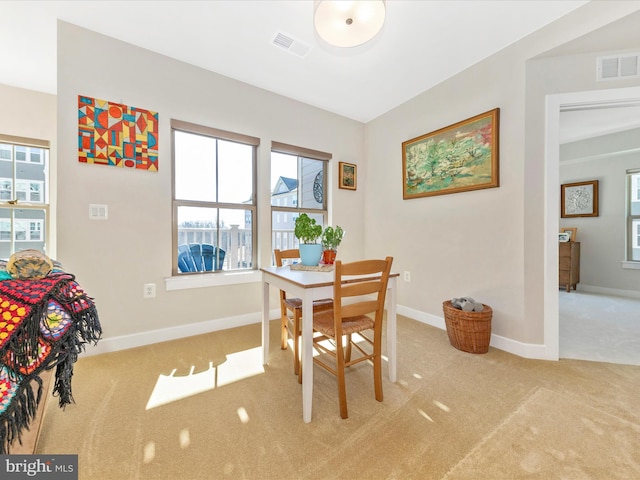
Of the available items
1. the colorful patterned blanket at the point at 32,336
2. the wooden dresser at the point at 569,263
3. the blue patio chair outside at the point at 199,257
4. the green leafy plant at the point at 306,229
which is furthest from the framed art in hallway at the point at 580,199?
the colorful patterned blanket at the point at 32,336

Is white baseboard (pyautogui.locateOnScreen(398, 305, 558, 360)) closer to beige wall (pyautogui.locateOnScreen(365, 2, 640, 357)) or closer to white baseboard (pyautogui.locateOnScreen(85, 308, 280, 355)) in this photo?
beige wall (pyautogui.locateOnScreen(365, 2, 640, 357))

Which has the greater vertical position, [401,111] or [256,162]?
[401,111]

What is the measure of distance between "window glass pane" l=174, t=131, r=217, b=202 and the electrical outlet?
0.88 meters

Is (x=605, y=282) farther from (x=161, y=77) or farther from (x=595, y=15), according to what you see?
(x=161, y=77)

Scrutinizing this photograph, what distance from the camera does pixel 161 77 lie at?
240 cm

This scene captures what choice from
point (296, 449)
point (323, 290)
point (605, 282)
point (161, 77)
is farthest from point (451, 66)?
point (605, 282)

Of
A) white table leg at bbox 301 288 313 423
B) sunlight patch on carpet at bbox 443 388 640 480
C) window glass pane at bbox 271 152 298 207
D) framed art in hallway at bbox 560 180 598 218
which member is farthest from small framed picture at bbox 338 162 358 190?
framed art in hallway at bbox 560 180 598 218

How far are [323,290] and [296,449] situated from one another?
75 cm

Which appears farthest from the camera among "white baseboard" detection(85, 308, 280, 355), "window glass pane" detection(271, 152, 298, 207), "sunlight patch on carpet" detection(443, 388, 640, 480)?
"window glass pane" detection(271, 152, 298, 207)

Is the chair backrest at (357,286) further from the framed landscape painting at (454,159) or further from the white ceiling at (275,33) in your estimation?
the white ceiling at (275,33)

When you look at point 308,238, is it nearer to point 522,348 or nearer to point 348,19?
point 348,19

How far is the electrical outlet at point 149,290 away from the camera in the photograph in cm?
234

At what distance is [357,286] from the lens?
4.71 feet

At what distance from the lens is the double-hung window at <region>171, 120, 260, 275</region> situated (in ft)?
8.50
